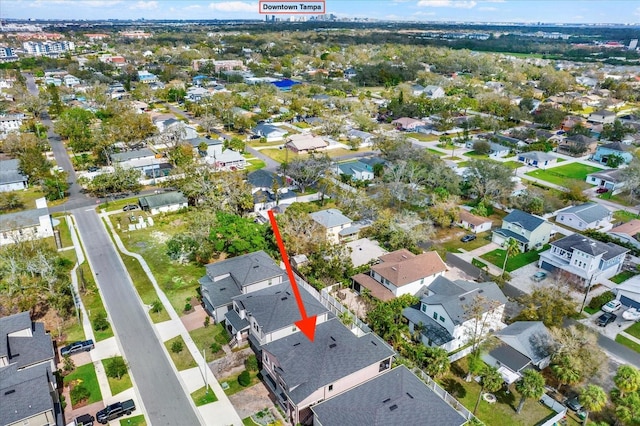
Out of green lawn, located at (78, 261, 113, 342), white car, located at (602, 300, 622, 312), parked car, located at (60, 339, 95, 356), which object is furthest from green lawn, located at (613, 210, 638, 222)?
parked car, located at (60, 339, 95, 356)

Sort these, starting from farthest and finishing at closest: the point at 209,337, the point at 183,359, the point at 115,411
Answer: the point at 209,337 < the point at 183,359 < the point at 115,411

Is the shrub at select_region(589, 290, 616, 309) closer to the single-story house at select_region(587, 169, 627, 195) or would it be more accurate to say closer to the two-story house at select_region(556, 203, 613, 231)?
the two-story house at select_region(556, 203, 613, 231)

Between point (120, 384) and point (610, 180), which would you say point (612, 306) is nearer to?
point (610, 180)

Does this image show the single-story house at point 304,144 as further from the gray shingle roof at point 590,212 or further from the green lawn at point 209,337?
the green lawn at point 209,337

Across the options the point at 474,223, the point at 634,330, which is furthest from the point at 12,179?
the point at 634,330

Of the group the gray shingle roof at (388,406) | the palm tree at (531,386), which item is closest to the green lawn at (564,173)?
the palm tree at (531,386)

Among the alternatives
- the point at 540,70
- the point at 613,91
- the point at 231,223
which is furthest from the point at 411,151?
the point at 540,70

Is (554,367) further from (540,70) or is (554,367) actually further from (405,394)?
(540,70)
